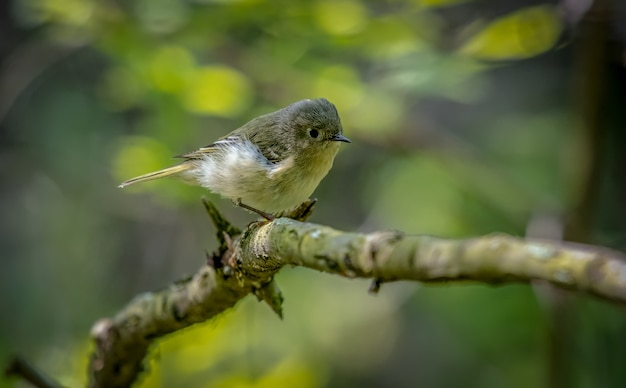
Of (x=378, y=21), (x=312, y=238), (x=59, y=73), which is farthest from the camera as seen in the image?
(x=59, y=73)

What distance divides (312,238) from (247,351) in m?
2.57

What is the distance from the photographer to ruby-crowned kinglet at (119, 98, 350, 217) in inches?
115

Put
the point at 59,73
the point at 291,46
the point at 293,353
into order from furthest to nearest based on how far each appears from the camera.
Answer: the point at 59,73 < the point at 293,353 < the point at 291,46

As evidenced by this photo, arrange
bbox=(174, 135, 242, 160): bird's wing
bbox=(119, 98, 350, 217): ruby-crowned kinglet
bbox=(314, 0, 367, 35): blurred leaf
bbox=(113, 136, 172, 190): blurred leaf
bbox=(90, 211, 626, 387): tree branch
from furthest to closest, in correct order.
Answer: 1. bbox=(113, 136, 172, 190): blurred leaf
2. bbox=(314, 0, 367, 35): blurred leaf
3. bbox=(174, 135, 242, 160): bird's wing
4. bbox=(119, 98, 350, 217): ruby-crowned kinglet
5. bbox=(90, 211, 626, 387): tree branch

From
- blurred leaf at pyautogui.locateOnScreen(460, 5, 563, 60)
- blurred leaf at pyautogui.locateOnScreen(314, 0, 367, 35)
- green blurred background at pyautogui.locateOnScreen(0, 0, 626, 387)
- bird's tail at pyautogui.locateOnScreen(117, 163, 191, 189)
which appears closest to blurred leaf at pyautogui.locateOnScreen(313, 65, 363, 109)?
green blurred background at pyautogui.locateOnScreen(0, 0, 626, 387)

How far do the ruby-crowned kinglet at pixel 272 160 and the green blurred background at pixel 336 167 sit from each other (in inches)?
12.5

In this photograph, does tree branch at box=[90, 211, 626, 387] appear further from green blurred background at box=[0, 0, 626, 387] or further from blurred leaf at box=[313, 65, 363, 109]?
blurred leaf at box=[313, 65, 363, 109]

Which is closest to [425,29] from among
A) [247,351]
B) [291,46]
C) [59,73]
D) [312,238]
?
[291,46]

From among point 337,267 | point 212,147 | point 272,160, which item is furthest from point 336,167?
point 337,267

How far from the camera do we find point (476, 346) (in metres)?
4.78

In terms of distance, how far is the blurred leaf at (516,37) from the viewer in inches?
134

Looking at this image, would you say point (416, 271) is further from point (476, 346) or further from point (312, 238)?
point (476, 346)

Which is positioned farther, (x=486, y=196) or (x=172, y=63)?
(x=486, y=196)

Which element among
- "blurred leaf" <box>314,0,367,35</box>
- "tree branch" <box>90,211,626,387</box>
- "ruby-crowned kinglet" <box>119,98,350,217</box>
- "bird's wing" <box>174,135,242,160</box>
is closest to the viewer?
"tree branch" <box>90,211,626,387</box>
